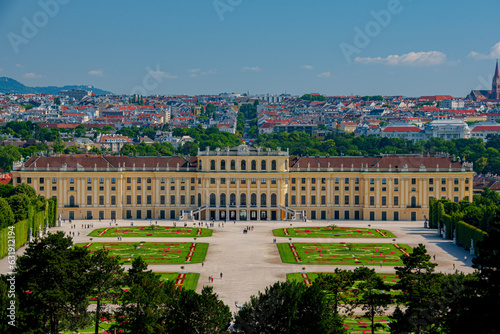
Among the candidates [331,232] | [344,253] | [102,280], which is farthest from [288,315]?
[331,232]

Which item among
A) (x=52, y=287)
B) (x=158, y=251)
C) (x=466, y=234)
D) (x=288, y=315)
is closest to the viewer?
(x=288, y=315)

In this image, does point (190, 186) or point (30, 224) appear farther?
point (190, 186)

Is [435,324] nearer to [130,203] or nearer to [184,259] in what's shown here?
[184,259]

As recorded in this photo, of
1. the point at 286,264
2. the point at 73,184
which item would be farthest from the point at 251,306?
the point at 73,184

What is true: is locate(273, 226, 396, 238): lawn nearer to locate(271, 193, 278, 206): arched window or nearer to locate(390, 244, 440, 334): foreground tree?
locate(271, 193, 278, 206): arched window

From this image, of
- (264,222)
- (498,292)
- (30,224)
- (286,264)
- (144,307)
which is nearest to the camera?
(498,292)

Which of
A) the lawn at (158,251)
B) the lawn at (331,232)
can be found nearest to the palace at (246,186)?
the lawn at (331,232)

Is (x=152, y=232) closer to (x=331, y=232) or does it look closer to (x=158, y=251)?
(x=158, y=251)
